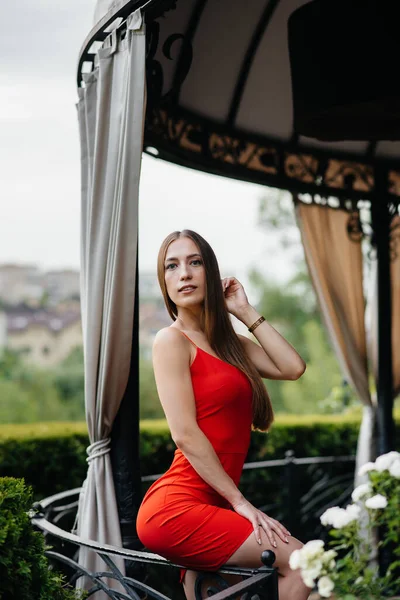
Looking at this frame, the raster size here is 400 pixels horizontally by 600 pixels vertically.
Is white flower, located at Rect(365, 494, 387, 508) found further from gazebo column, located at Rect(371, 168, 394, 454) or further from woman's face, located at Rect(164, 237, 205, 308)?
gazebo column, located at Rect(371, 168, 394, 454)

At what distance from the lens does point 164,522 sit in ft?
8.45

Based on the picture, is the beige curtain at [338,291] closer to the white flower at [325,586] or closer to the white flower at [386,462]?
the white flower at [386,462]

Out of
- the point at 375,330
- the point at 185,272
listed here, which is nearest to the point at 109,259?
the point at 185,272

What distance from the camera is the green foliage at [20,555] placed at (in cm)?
238

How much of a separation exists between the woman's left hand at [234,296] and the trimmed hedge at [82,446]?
3.09m

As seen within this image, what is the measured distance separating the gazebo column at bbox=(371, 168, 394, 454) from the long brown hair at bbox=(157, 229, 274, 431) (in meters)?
3.18

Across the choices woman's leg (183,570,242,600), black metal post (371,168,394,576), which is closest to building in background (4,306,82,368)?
black metal post (371,168,394,576)

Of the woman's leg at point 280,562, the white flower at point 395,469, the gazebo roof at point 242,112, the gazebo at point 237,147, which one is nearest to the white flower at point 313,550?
the white flower at point 395,469

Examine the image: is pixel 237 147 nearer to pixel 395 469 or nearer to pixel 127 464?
pixel 127 464

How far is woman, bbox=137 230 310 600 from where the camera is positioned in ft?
8.39

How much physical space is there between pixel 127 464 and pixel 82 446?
9.07 ft

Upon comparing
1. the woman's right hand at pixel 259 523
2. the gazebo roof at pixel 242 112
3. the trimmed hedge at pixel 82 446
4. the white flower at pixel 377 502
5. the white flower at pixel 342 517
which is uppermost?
the gazebo roof at pixel 242 112

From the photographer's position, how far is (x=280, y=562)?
99.5 inches

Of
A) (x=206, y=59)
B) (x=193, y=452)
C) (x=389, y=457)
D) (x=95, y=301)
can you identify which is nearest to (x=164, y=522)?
(x=193, y=452)
